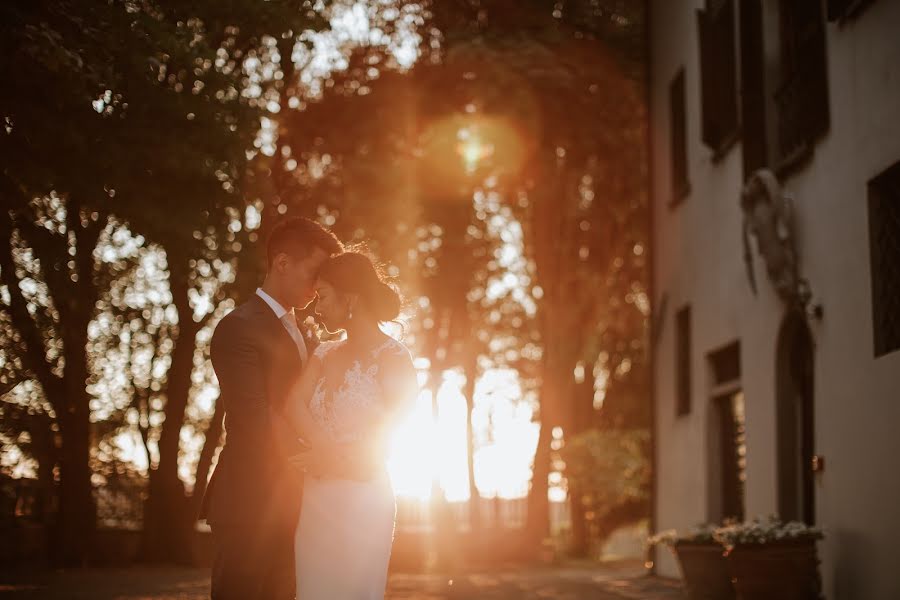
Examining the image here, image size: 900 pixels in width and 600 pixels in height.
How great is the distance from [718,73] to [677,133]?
12.1ft

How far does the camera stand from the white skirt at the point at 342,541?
5.02 m

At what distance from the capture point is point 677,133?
794 inches

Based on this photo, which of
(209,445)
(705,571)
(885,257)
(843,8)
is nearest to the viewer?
(885,257)

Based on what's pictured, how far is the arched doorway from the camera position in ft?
45.0

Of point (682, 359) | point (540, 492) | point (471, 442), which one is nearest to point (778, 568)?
point (682, 359)

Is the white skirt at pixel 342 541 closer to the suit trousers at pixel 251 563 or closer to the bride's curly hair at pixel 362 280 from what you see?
the suit trousers at pixel 251 563

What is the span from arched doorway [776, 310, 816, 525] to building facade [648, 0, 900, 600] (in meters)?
0.02

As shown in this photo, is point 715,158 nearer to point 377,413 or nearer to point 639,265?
point 377,413

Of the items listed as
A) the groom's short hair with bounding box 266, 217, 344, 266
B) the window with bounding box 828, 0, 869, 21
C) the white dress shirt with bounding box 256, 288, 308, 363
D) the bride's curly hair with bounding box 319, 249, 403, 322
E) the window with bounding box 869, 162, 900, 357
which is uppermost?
the window with bounding box 828, 0, 869, 21

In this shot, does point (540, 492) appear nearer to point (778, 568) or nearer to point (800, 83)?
point (800, 83)

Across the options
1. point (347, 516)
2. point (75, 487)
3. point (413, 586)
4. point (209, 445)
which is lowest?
point (413, 586)

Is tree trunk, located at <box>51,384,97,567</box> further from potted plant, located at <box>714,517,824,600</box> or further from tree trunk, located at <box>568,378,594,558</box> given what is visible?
potted plant, located at <box>714,517,824,600</box>

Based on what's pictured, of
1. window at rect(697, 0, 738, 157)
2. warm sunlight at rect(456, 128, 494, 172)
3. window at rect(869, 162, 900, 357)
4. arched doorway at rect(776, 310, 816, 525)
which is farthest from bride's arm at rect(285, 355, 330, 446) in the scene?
warm sunlight at rect(456, 128, 494, 172)

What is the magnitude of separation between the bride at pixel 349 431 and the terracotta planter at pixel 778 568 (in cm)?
680
